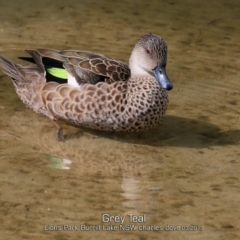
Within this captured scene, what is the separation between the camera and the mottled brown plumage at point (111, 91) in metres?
6.43

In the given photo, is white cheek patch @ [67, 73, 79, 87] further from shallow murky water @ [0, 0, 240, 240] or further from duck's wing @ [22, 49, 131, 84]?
shallow murky water @ [0, 0, 240, 240]

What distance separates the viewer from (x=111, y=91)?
6.43 metres

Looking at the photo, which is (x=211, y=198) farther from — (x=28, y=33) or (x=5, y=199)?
(x=28, y=33)

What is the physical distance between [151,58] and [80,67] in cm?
57

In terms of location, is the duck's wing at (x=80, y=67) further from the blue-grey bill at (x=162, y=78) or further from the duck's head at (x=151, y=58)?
the blue-grey bill at (x=162, y=78)

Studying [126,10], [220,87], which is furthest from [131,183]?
[126,10]

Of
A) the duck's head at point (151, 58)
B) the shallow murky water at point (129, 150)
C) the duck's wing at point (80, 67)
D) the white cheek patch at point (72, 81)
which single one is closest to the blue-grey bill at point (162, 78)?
the duck's head at point (151, 58)

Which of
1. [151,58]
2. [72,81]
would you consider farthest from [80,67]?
[151,58]

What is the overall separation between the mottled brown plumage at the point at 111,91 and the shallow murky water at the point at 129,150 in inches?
6.7

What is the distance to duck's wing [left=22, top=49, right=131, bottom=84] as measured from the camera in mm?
6484

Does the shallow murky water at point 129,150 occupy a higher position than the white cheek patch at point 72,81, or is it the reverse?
the white cheek patch at point 72,81

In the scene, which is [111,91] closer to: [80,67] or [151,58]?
[80,67]

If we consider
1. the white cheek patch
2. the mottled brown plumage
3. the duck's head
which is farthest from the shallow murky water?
the duck's head

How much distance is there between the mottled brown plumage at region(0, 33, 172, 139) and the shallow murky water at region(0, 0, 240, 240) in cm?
17
